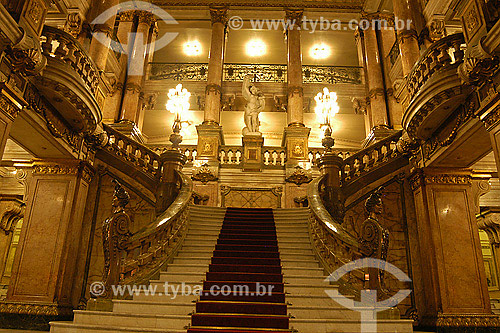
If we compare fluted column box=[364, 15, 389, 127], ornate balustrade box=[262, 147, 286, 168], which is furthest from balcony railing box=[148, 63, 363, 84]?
ornate balustrade box=[262, 147, 286, 168]

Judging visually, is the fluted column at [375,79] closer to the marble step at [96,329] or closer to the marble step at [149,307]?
the marble step at [149,307]

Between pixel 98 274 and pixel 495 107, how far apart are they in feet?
22.3

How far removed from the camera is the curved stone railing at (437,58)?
217 inches

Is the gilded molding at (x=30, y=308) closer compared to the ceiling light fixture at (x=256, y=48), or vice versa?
the gilded molding at (x=30, y=308)

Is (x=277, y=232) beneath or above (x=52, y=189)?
beneath

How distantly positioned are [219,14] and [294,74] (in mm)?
3709

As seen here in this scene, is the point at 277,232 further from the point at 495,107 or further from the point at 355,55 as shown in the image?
the point at 355,55

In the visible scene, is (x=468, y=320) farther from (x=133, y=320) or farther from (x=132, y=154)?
(x=132, y=154)

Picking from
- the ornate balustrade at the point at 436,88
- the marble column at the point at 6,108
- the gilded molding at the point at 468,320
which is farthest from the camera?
the gilded molding at the point at 468,320

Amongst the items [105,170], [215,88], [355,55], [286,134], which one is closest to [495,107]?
[105,170]

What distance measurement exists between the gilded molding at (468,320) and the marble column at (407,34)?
549 centimetres

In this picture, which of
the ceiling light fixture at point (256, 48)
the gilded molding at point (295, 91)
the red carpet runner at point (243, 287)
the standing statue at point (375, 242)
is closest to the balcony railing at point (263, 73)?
the gilded molding at point (295, 91)

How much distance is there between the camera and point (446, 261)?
20.6 feet

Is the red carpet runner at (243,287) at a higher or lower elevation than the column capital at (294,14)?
lower
